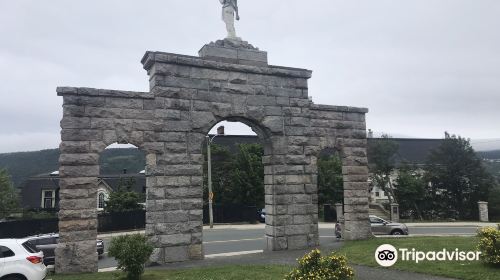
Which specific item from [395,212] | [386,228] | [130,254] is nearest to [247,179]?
[395,212]

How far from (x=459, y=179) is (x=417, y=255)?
29.9m

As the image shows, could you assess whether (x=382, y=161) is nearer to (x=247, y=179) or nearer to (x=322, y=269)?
(x=247, y=179)

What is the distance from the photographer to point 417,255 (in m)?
12.6

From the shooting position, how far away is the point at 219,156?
4178 cm

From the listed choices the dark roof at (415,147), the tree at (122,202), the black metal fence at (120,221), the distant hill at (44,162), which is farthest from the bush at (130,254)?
the distant hill at (44,162)

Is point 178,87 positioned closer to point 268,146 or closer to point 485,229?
point 268,146

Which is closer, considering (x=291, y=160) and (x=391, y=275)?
(x=391, y=275)

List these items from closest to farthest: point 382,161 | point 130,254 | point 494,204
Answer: point 130,254, point 494,204, point 382,161

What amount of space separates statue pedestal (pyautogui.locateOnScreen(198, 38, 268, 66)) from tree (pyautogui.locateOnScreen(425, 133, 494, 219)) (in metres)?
30.1

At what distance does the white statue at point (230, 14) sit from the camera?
1576 cm

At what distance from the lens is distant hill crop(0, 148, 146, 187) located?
333 feet

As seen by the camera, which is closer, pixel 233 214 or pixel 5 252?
pixel 5 252

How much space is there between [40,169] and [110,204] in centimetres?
7990

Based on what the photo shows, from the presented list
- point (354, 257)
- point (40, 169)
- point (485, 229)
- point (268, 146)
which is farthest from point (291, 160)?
point (40, 169)
